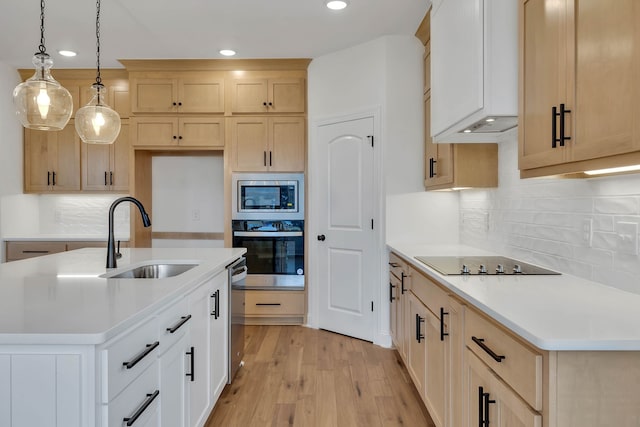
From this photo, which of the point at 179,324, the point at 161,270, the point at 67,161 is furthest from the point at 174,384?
the point at 67,161

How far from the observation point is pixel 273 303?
167 inches

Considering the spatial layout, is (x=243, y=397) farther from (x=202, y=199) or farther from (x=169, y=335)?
(x=202, y=199)

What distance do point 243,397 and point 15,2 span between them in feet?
10.4

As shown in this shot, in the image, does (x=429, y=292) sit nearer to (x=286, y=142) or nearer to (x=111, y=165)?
(x=286, y=142)

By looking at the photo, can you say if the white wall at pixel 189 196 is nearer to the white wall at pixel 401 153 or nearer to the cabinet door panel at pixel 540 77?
the white wall at pixel 401 153

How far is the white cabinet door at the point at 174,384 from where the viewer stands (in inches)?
62.0

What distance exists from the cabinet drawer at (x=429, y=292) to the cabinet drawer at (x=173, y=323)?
114 cm

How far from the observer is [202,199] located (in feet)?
15.9

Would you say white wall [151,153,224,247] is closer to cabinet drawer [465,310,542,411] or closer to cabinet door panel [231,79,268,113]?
cabinet door panel [231,79,268,113]

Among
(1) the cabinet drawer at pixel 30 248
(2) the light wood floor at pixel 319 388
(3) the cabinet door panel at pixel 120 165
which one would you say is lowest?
(2) the light wood floor at pixel 319 388

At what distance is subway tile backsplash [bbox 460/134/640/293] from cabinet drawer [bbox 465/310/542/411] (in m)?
0.59

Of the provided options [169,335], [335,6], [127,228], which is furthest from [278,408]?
[127,228]

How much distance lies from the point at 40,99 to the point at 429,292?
2222 mm

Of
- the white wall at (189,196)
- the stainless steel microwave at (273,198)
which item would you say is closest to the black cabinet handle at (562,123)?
the stainless steel microwave at (273,198)
